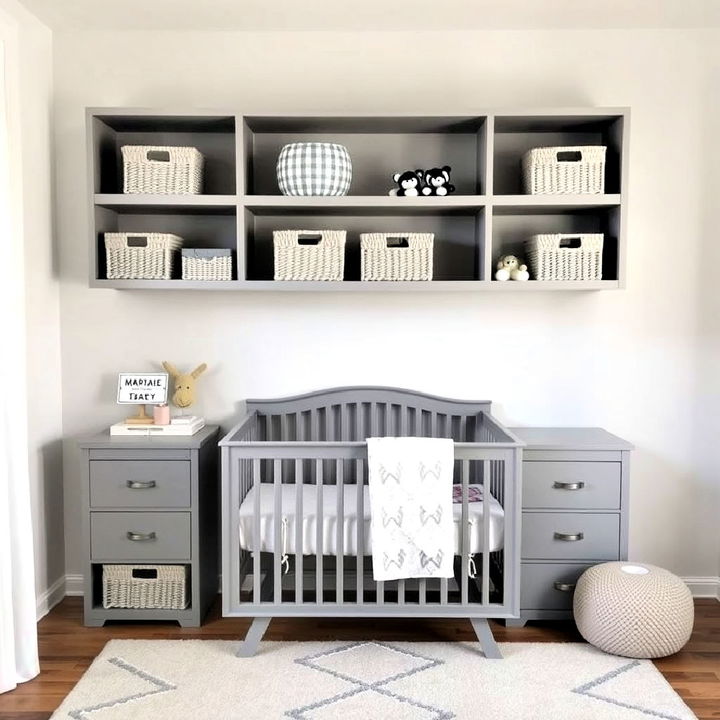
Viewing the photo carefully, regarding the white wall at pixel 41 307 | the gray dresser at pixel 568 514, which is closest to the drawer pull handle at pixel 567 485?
the gray dresser at pixel 568 514

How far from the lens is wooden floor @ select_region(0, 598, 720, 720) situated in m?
2.49

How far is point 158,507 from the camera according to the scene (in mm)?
2898

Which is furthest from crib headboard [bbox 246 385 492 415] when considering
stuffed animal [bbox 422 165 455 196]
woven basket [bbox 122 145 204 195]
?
woven basket [bbox 122 145 204 195]

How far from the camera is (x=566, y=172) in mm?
2914

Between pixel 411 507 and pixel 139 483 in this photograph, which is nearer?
pixel 411 507

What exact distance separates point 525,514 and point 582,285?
0.91 m

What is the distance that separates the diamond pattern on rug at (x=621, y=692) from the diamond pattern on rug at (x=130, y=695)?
1.32m

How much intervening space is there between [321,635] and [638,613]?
113 cm

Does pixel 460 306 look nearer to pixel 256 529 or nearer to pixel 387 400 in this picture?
pixel 387 400

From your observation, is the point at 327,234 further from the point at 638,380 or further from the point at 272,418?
the point at 638,380

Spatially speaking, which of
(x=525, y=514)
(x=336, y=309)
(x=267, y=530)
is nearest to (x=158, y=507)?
(x=267, y=530)

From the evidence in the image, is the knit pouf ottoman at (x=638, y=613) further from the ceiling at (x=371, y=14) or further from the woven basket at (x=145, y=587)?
the ceiling at (x=371, y=14)

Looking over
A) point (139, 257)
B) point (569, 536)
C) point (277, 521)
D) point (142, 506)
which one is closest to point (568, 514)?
point (569, 536)

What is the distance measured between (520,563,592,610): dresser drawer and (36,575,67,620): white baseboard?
1897 mm
